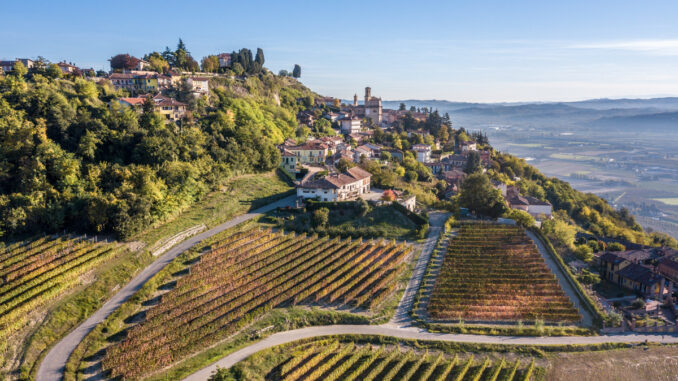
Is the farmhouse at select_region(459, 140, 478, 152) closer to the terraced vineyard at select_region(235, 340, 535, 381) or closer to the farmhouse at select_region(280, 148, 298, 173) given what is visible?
the farmhouse at select_region(280, 148, 298, 173)

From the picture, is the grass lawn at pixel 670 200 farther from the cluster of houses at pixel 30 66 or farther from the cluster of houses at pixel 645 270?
the cluster of houses at pixel 30 66

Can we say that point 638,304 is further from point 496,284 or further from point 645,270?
point 496,284

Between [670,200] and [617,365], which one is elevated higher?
[617,365]

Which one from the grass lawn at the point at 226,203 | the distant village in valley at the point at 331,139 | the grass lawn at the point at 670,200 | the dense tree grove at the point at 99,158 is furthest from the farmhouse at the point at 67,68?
the grass lawn at the point at 670,200

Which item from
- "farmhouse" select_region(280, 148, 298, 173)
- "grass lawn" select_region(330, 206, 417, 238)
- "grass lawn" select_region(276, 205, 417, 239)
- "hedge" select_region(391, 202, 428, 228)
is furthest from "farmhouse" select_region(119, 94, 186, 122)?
"hedge" select_region(391, 202, 428, 228)

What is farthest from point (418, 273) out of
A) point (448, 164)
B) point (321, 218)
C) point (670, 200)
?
point (670, 200)

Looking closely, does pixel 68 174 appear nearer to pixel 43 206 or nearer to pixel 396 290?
pixel 43 206
